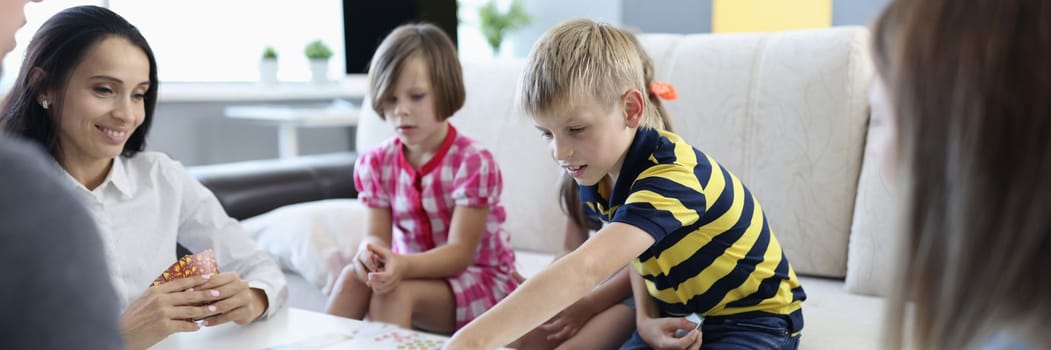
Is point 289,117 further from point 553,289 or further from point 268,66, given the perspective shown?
point 553,289

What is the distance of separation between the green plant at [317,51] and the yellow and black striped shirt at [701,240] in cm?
262

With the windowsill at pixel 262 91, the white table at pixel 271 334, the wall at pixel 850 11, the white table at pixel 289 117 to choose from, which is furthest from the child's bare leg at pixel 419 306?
the wall at pixel 850 11

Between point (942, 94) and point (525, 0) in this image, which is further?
point (525, 0)

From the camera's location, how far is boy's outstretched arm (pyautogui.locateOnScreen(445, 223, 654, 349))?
3.42 ft

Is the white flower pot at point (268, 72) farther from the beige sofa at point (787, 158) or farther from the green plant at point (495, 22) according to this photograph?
the beige sofa at point (787, 158)

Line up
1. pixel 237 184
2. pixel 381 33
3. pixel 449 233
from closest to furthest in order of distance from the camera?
1. pixel 449 233
2. pixel 237 184
3. pixel 381 33

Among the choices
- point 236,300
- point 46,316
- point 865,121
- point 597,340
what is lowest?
point 597,340

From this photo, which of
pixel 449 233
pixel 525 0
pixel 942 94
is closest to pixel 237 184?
pixel 449 233

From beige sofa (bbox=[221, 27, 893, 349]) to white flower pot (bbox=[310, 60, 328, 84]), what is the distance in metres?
1.78

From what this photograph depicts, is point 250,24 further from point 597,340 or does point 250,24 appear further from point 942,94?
point 942,94

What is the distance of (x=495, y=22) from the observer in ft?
15.1

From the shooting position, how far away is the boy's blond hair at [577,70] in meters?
1.31

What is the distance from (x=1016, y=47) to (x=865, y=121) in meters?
1.35

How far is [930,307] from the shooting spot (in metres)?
0.71
